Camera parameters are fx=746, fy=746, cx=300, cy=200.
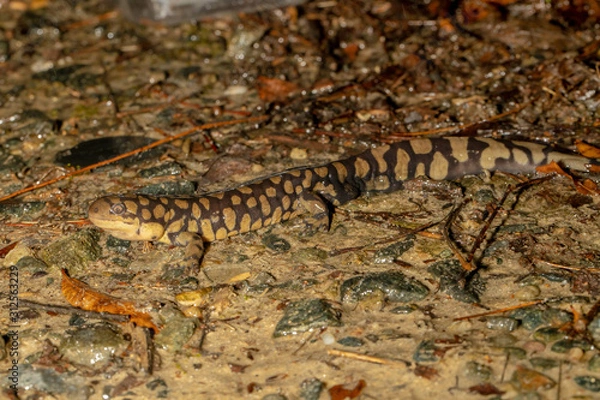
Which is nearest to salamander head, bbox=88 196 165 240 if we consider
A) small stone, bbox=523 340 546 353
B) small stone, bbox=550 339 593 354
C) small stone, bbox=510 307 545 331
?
small stone, bbox=510 307 545 331

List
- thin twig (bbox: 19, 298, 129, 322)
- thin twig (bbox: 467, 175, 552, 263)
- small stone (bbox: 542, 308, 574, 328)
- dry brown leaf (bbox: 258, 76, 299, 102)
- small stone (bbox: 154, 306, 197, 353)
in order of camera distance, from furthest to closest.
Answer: dry brown leaf (bbox: 258, 76, 299, 102) < thin twig (bbox: 467, 175, 552, 263) < thin twig (bbox: 19, 298, 129, 322) < small stone (bbox: 154, 306, 197, 353) < small stone (bbox: 542, 308, 574, 328)

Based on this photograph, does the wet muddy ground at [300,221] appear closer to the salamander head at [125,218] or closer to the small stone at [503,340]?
the small stone at [503,340]

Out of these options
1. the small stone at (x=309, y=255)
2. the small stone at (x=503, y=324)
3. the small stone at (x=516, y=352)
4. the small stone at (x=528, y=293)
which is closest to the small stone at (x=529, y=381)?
the small stone at (x=516, y=352)

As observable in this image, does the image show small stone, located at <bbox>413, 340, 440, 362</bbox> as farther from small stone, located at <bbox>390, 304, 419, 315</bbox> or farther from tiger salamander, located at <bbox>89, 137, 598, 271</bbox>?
tiger salamander, located at <bbox>89, 137, 598, 271</bbox>

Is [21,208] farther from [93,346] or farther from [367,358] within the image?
[367,358]

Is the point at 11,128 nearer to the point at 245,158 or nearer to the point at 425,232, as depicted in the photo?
the point at 245,158

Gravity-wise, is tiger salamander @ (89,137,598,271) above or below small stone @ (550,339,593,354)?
below

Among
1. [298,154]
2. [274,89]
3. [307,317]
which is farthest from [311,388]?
[274,89]
